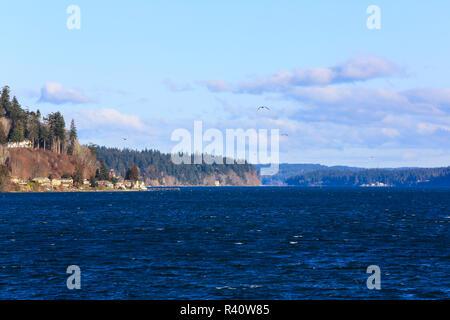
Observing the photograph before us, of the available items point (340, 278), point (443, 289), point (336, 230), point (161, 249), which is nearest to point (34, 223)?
point (161, 249)

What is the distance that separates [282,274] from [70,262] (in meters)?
19.7

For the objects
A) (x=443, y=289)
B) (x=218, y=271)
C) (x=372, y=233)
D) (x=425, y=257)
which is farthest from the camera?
(x=372, y=233)

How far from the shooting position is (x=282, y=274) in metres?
42.9

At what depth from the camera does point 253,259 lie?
5066 cm

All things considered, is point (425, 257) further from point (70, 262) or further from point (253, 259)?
point (70, 262)

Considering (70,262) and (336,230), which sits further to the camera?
(336,230)

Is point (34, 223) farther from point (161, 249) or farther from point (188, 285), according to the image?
point (188, 285)

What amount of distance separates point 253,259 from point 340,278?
37.6 ft
